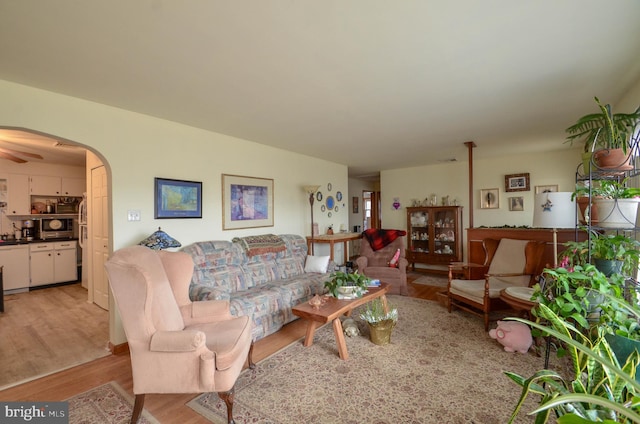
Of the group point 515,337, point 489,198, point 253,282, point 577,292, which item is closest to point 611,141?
point 577,292

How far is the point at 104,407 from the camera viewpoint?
1.99 m

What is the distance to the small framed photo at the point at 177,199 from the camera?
312cm

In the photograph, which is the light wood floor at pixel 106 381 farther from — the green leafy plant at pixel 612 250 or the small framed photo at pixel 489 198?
the small framed photo at pixel 489 198

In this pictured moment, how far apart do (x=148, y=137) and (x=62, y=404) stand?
7.83 ft

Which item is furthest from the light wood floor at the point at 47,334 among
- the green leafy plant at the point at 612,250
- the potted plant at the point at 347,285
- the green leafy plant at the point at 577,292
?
the green leafy plant at the point at 612,250

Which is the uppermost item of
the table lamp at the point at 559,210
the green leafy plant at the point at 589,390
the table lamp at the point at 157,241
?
the table lamp at the point at 559,210

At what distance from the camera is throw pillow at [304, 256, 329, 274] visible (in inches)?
165

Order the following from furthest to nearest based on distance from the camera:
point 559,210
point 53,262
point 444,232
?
point 444,232 → point 53,262 → point 559,210

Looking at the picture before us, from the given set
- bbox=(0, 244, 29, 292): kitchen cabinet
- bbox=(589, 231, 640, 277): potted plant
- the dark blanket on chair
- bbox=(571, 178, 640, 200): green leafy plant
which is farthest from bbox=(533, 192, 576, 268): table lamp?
bbox=(0, 244, 29, 292): kitchen cabinet

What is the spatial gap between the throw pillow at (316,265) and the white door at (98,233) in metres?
2.58

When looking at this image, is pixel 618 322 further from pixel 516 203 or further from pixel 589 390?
pixel 516 203

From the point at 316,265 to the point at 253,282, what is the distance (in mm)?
1018

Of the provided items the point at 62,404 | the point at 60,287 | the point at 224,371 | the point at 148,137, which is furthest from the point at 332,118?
the point at 60,287

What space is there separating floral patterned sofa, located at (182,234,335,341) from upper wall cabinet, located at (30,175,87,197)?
4262mm
